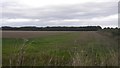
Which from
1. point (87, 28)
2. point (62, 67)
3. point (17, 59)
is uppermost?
point (17, 59)

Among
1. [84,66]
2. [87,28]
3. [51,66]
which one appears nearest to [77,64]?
[84,66]

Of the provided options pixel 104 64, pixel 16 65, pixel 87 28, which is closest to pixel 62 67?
pixel 104 64

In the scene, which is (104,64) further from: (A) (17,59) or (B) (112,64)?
(A) (17,59)

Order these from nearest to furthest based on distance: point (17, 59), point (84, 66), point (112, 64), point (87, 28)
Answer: point (17, 59) → point (84, 66) → point (112, 64) → point (87, 28)

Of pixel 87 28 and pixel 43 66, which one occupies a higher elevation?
pixel 43 66

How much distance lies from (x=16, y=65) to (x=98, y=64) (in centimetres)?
265

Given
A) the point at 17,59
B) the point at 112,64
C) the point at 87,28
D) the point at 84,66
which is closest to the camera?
the point at 17,59

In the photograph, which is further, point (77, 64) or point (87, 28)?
point (87, 28)

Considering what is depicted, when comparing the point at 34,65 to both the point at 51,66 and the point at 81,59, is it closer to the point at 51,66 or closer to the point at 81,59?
the point at 51,66

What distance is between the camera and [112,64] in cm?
916

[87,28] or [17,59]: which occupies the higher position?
[17,59]

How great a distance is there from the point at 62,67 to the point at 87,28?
10315cm

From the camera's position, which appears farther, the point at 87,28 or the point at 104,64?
the point at 87,28

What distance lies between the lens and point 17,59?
791cm
